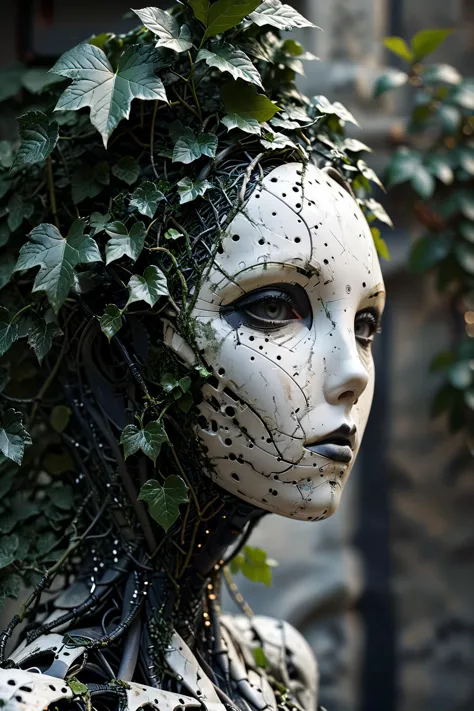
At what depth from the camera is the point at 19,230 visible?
5.02ft

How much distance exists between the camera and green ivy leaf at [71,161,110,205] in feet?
4.78

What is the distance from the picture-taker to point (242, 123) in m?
1.40

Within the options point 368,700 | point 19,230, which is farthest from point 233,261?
point 368,700

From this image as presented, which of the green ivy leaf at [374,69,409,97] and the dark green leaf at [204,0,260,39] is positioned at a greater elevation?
the dark green leaf at [204,0,260,39]

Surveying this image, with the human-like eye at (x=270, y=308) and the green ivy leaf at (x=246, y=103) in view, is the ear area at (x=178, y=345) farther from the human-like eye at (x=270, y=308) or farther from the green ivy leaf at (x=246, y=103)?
the green ivy leaf at (x=246, y=103)

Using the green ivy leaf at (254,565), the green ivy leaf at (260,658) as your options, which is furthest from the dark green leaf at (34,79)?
the green ivy leaf at (260,658)

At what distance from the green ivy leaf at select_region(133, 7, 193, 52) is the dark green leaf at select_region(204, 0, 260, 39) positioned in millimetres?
30

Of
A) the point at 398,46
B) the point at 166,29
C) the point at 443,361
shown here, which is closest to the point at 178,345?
the point at 166,29

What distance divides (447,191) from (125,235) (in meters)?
2.10

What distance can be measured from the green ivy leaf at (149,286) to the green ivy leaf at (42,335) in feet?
0.41

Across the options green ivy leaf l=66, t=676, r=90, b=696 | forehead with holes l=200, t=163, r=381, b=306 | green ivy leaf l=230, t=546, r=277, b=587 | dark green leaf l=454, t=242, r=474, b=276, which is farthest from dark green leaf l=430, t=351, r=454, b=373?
green ivy leaf l=66, t=676, r=90, b=696

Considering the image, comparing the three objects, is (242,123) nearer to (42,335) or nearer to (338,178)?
(338,178)

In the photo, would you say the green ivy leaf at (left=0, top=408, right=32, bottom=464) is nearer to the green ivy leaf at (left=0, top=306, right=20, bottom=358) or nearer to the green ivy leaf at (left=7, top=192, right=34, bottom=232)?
the green ivy leaf at (left=0, top=306, right=20, bottom=358)

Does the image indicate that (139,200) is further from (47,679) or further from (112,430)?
(47,679)
